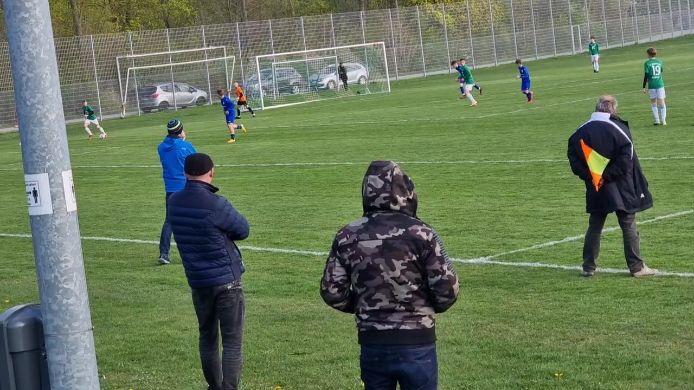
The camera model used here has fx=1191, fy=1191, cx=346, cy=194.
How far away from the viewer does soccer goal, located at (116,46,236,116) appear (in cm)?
5603

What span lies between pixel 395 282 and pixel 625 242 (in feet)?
21.3

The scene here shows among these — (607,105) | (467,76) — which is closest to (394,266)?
(607,105)

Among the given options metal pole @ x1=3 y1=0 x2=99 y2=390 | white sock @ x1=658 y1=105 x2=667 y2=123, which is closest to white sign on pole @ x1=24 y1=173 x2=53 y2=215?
metal pole @ x1=3 y1=0 x2=99 y2=390

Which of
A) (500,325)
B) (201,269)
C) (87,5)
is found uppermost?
(87,5)

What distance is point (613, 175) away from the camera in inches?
469

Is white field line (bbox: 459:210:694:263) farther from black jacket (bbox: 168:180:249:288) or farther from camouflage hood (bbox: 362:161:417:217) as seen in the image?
camouflage hood (bbox: 362:161:417:217)

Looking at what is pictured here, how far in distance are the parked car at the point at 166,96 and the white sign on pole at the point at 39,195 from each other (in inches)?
2062

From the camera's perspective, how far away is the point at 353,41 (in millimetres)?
63938

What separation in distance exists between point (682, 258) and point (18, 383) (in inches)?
355

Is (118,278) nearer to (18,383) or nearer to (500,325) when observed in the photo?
(500,325)

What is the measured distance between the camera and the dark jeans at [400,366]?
19.2ft

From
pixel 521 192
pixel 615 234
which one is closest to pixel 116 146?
pixel 521 192

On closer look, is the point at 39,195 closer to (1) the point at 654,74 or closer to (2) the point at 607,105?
(2) the point at 607,105

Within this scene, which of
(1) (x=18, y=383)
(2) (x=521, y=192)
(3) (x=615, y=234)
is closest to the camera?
(1) (x=18, y=383)
